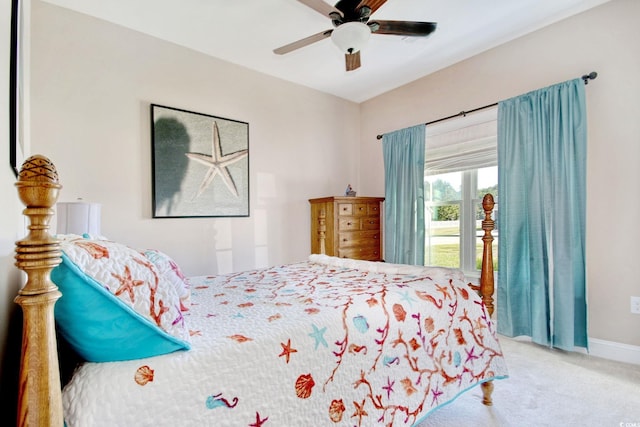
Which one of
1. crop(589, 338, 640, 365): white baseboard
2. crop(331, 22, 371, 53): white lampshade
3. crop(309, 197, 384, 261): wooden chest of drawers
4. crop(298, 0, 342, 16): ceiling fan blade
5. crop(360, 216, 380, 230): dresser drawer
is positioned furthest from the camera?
crop(360, 216, 380, 230): dresser drawer

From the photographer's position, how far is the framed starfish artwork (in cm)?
274

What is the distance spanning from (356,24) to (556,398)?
2560mm

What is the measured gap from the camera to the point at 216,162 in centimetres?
305

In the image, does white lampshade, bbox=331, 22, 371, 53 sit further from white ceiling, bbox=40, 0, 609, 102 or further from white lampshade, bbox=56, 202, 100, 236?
white lampshade, bbox=56, 202, 100, 236

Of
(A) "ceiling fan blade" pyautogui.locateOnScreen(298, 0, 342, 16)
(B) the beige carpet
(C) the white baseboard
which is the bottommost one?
(B) the beige carpet

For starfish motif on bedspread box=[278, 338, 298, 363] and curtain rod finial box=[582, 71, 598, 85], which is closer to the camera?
starfish motif on bedspread box=[278, 338, 298, 363]

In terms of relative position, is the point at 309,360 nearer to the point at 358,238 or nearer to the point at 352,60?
the point at 352,60

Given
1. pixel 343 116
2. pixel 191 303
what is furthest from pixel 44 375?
pixel 343 116

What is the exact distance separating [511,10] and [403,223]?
2168mm

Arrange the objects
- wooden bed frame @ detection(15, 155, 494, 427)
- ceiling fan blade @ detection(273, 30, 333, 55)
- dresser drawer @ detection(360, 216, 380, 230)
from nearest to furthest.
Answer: wooden bed frame @ detection(15, 155, 494, 427) → ceiling fan blade @ detection(273, 30, 333, 55) → dresser drawer @ detection(360, 216, 380, 230)

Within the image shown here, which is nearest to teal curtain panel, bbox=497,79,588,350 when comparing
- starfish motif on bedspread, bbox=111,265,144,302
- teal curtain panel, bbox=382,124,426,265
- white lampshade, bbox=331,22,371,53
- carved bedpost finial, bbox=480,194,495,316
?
teal curtain panel, bbox=382,124,426,265

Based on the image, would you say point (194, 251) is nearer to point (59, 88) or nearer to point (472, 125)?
point (59, 88)

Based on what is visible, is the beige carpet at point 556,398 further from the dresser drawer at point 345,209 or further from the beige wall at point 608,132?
the dresser drawer at point 345,209

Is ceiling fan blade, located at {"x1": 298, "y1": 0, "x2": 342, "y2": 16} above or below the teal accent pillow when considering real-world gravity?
above
